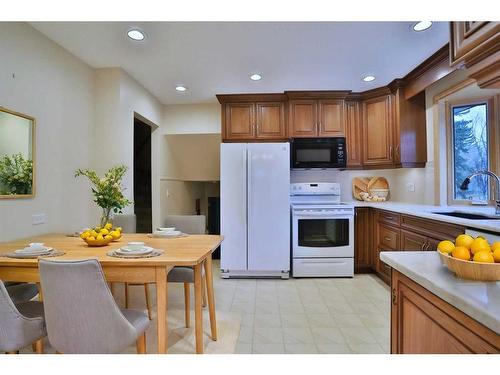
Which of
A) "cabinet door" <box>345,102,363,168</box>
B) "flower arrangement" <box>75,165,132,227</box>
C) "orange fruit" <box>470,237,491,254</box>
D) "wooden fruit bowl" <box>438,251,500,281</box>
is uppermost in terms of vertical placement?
"cabinet door" <box>345,102,363,168</box>

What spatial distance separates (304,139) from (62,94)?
268 centimetres

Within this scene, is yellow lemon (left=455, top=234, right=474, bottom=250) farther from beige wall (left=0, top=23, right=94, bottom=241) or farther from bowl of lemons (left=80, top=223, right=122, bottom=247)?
beige wall (left=0, top=23, right=94, bottom=241)

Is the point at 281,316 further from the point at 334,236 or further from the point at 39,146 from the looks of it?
the point at 39,146

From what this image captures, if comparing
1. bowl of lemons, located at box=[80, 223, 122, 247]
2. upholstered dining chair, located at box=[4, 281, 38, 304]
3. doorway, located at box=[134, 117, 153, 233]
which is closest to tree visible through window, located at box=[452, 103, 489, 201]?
bowl of lemons, located at box=[80, 223, 122, 247]

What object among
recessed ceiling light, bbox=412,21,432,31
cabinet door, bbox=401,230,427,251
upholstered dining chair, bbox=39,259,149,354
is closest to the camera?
upholstered dining chair, bbox=39,259,149,354

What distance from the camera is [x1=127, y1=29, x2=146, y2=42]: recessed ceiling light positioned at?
2.30m

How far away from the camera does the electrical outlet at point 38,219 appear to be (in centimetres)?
229

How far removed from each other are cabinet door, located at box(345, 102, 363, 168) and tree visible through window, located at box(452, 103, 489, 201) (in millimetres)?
1067

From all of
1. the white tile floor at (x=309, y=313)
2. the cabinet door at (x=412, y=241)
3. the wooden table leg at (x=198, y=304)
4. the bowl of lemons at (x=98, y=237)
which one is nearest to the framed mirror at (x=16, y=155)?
the bowl of lemons at (x=98, y=237)

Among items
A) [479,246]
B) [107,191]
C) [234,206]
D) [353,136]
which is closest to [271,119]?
[353,136]

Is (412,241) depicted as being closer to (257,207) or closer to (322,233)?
(322,233)

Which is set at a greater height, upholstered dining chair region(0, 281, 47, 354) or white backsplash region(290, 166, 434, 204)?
white backsplash region(290, 166, 434, 204)

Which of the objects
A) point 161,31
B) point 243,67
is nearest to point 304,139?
point 243,67
